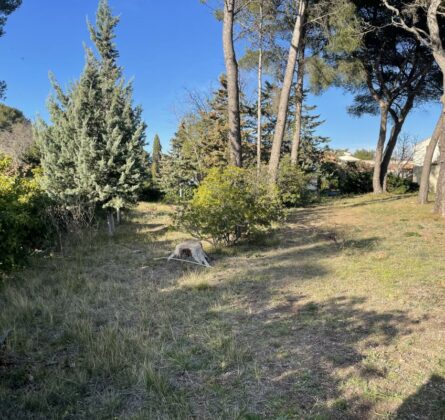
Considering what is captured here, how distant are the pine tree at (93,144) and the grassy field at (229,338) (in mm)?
2419

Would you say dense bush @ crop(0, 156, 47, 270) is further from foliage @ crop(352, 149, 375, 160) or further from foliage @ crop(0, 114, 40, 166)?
foliage @ crop(352, 149, 375, 160)

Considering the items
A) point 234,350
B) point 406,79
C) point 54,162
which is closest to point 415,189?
point 406,79

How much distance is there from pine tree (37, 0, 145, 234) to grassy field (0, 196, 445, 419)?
2419mm

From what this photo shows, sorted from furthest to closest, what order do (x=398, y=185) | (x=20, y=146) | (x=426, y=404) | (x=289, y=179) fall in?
1. (x=398, y=185)
2. (x=20, y=146)
3. (x=289, y=179)
4. (x=426, y=404)

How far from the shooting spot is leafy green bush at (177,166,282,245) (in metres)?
6.25

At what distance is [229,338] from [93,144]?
6.13m

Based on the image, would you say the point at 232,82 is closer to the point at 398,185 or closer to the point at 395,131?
the point at 395,131

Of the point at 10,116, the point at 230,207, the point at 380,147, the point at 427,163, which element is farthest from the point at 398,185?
the point at 10,116

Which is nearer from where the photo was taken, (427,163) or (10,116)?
(427,163)

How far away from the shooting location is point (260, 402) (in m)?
2.18

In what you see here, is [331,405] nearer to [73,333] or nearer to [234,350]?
[234,350]

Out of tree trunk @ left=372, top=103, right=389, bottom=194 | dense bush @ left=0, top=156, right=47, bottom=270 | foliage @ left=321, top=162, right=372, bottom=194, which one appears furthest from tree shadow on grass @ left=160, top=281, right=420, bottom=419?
foliage @ left=321, top=162, right=372, bottom=194

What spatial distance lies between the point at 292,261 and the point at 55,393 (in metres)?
4.14

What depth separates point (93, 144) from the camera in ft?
25.2
